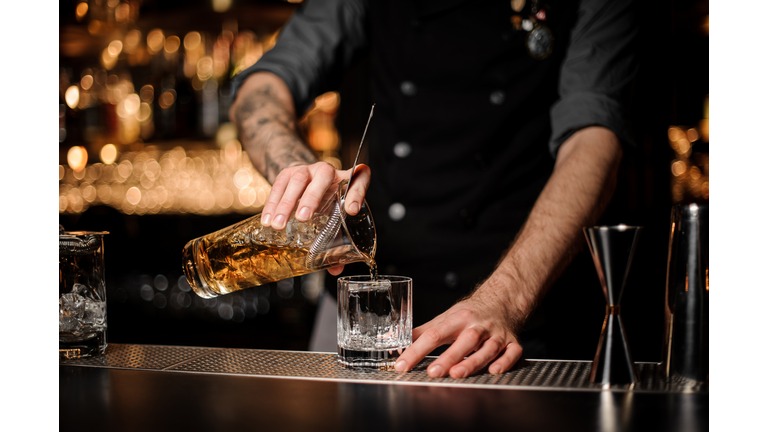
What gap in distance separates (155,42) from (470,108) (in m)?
2.38

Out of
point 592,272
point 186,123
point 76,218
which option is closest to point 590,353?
point 592,272

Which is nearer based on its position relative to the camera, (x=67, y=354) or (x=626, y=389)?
(x=626, y=389)

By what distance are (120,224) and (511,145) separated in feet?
7.70

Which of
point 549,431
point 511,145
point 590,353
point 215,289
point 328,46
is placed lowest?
point 590,353

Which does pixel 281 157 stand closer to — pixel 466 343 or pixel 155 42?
pixel 466 343

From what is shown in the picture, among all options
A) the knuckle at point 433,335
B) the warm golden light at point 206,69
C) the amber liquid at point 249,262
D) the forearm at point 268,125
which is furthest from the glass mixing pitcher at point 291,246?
the warm golden light at point 206,69

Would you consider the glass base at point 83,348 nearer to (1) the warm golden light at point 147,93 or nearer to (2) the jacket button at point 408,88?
(2) the jacket button at point 408,88

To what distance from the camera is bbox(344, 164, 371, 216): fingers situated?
0.80 metres

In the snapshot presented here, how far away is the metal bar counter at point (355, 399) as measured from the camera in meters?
0.65

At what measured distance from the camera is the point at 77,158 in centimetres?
350

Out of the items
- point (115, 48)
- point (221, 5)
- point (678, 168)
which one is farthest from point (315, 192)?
point (115, 48)

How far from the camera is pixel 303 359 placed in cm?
94

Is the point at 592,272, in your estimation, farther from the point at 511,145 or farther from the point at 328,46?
the point at 328,46

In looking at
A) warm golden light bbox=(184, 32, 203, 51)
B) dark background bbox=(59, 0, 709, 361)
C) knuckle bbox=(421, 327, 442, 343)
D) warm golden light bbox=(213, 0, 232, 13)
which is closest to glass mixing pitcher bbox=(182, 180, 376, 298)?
knuckle bbox=(421, 327, 442, 343)
